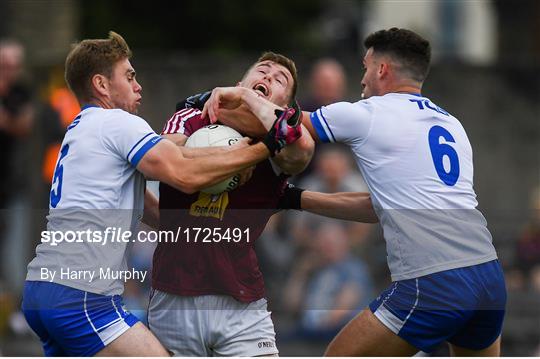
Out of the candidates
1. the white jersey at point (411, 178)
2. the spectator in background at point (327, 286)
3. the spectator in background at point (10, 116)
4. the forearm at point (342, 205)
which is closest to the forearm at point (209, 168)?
the white jersey at point (411, 178)

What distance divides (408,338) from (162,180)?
1.62 meters

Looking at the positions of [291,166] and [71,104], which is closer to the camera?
[291,166]

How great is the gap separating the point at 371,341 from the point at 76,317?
162 cm

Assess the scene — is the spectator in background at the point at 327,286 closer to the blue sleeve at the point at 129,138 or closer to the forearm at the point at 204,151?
the forearm at the point at 204,151

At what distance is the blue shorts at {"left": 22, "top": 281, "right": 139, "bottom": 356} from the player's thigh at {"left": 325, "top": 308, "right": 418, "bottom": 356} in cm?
122

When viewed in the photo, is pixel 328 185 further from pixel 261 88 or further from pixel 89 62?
pixel 89 62

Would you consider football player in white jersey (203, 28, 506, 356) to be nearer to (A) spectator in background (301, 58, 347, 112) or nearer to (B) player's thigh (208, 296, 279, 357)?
(B) player's thigh (208, 296, 279, 357)

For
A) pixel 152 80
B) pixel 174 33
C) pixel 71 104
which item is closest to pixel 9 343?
pixel 71 104

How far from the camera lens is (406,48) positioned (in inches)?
287

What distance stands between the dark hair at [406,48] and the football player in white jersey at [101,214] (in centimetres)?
77

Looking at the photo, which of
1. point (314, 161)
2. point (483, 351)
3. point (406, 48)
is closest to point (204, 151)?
point (406, 48)

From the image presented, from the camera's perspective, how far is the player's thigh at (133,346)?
6.74 metres

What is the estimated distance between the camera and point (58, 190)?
6.91 meters

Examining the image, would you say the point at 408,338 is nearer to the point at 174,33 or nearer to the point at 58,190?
the point at 58,190
